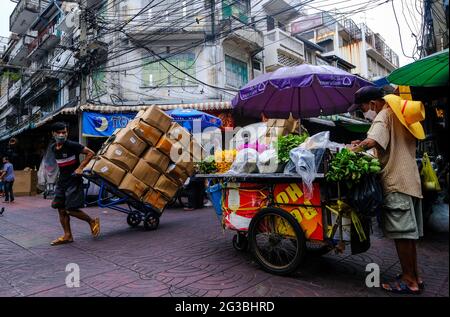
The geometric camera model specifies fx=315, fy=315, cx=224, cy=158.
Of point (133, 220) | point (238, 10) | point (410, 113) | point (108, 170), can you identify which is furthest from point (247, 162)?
point (238, 10)

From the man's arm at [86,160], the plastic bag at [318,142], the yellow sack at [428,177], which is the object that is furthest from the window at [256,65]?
the plastic bag at [318,142]

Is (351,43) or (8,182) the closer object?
(8,182)

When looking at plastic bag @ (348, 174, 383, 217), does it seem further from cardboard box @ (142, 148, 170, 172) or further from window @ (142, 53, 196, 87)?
window @ (142, 53, 196, 87)

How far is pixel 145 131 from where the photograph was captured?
543 centimetres

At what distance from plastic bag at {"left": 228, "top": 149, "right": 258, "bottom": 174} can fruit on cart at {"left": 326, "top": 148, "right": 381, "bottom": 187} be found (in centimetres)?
88

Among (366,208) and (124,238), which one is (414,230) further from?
(124,238)

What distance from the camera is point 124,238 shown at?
17.4 ft

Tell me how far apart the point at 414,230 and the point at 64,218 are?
4807mm

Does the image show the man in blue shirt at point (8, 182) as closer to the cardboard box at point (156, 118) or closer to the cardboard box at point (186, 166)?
the cardboard box at point (156, 118)

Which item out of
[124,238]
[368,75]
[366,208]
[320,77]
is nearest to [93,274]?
[124,238]

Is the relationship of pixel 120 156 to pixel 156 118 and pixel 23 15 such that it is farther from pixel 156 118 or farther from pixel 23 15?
Result: pixel 23 15

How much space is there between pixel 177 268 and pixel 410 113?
113 inches

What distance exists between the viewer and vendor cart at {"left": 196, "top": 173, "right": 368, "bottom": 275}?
303cm
